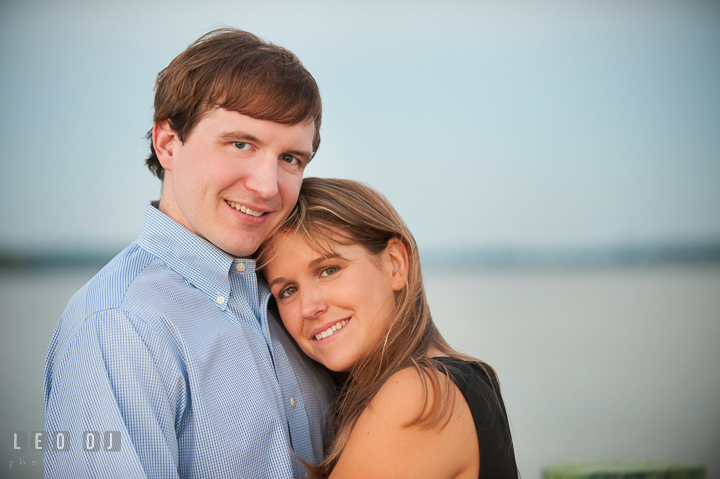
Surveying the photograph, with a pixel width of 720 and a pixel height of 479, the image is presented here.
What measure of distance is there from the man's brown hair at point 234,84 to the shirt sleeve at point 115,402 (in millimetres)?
660

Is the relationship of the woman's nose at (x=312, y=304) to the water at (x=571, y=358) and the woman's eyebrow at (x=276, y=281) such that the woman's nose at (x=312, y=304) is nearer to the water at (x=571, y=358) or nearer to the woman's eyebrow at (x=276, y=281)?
the woman's eyebrow at (x=276, y=281)

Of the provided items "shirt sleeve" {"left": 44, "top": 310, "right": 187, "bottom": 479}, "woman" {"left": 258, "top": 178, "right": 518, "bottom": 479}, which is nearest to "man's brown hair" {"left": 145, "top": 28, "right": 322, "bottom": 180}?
"woman" {"left": 258, "top": 178, "right": 518, "bottom": 479}

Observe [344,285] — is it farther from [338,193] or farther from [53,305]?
[53,305]

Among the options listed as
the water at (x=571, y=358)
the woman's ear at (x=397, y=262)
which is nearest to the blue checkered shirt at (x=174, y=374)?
the woman's ear at (x=397, y=262)

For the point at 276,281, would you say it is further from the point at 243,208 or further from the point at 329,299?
the point at 243,208

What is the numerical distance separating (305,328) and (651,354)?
709 cm

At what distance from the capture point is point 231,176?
61.2 inches

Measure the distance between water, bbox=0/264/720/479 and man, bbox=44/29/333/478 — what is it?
3.03 m

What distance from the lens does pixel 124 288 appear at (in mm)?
1332

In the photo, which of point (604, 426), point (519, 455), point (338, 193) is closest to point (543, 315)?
point (604, 426)

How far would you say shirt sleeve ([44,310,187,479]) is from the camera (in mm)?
1127

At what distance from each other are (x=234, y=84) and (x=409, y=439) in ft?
3.64

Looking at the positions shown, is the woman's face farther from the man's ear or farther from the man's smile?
the man's ear

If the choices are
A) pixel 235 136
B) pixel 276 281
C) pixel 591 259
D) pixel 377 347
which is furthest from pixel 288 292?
pixel 591 259
